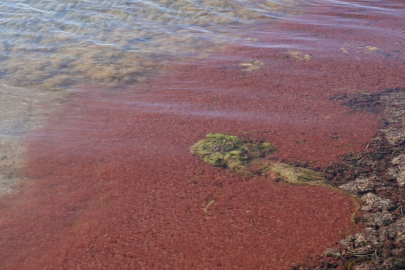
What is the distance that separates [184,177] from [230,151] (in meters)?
0.48

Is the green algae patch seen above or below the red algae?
above

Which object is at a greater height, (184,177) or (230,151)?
(230,151)

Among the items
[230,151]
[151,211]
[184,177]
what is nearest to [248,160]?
[230,151]

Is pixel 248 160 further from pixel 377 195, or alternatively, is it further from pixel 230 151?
pixel 377 195

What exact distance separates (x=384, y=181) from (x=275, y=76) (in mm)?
2089

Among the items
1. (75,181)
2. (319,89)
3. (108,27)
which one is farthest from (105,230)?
(108,27)

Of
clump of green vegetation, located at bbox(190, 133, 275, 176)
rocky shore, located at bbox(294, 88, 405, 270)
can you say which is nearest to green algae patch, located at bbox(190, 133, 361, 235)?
clump of green vegetation, located at bbox(190, 133, 275, 176)

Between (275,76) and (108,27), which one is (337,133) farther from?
(108,27)

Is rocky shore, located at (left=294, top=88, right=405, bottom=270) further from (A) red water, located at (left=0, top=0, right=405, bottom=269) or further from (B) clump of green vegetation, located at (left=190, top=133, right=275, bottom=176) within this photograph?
(B) clump of green vegetation, located at (left=190, top=133, right=275, bottom=176)

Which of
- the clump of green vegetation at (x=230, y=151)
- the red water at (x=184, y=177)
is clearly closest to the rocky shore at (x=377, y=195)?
the red water at (x=184, y=177)

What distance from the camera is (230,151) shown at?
3021 millimetres

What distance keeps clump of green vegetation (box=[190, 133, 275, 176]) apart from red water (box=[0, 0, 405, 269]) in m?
0.08

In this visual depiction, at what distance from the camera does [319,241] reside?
2.14m

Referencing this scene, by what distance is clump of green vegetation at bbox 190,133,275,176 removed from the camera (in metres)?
2.89
